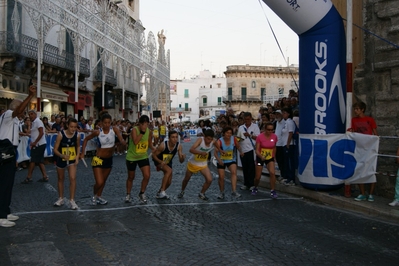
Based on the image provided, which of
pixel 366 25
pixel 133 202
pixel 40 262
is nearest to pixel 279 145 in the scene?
pixel 366 25

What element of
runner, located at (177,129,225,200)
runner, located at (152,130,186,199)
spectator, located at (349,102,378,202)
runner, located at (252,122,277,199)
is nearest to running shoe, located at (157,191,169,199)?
runner, located at (152,130,186,199)

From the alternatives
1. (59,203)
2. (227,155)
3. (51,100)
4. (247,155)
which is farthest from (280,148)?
(51,100)

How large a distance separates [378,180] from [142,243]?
18.3 feet

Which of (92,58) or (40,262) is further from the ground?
(92,58)

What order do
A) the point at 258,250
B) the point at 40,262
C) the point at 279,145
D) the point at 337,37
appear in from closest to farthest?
1. the point at 40,262
2. the point at 258,250
3. the point at 337,37
4. the point at 279,145

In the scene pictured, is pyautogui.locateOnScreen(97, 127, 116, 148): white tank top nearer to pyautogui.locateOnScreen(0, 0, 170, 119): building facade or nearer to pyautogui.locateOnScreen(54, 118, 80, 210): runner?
pyautogui.locateOnScreen(54, 118, 80, 210): runner

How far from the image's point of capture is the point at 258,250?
17.6ft

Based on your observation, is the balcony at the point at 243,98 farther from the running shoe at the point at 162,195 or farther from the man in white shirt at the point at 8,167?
the man in white shirt at the point at 8,167

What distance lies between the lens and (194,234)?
609 cm

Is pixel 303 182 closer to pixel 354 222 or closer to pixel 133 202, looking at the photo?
pixel 354 222

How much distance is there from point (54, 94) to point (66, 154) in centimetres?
1935

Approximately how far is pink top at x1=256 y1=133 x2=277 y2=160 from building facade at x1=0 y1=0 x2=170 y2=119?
11.2 metres

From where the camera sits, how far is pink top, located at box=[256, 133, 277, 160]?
956cm

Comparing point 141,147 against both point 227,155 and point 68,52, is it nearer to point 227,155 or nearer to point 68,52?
point 227,155
